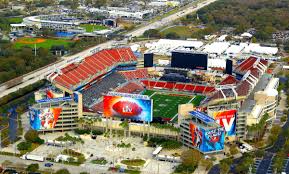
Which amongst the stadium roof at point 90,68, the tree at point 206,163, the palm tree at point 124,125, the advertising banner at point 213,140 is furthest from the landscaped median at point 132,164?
the stadium roof at point 90,68

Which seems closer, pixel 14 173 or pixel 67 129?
pixel 14 173

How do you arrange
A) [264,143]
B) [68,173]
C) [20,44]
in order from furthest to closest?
[20,44] < [264,143] < [68,173]

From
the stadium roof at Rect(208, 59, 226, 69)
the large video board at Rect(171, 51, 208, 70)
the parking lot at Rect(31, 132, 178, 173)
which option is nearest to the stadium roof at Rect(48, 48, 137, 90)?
the large video board at Rect(171, 51, 208, 70)

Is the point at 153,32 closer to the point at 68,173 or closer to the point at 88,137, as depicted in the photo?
the point at 88,137

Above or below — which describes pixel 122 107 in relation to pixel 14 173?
above

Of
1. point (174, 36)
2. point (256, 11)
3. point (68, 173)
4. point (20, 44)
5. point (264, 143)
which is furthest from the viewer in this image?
point (256, 11)

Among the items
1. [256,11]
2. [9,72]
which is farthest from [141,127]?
[256,11]

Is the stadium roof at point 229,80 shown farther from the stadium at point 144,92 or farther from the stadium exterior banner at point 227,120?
the stadium exterior banner at point 227,120

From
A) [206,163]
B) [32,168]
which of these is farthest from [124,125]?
[32,168]
